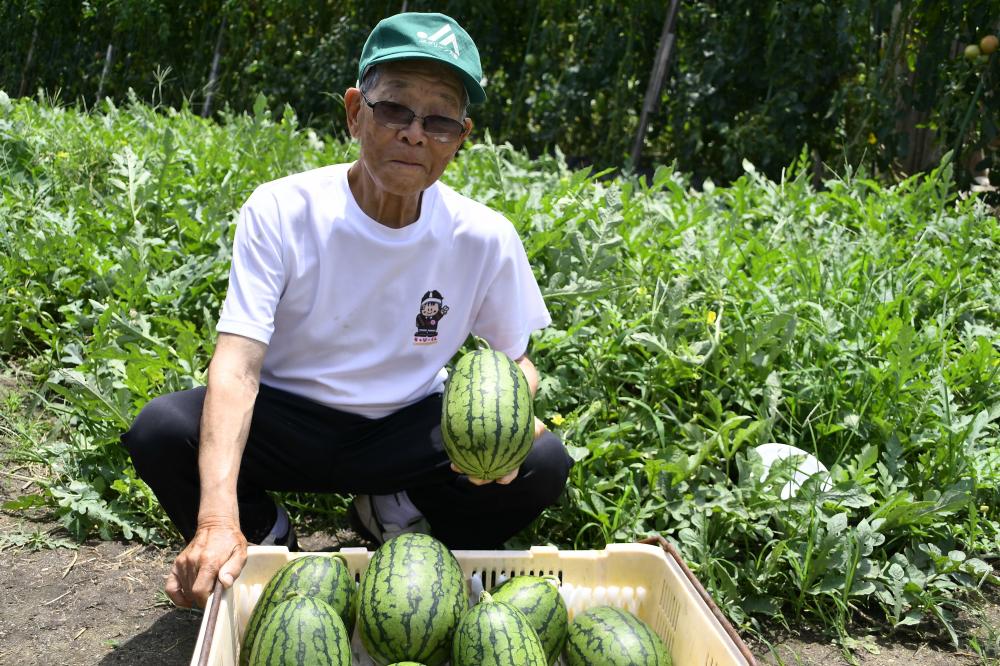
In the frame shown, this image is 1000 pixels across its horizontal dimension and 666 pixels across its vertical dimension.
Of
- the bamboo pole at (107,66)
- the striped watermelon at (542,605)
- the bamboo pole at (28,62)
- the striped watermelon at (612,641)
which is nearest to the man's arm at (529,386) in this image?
the striped watermelon at (542,605)

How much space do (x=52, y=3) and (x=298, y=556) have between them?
12658mm

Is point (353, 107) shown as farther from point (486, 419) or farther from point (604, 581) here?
point (604, 581)

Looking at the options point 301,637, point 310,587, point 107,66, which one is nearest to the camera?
point 301,637

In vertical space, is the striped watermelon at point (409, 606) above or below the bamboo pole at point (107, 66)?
above

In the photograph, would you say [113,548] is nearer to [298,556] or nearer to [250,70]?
[298,556]

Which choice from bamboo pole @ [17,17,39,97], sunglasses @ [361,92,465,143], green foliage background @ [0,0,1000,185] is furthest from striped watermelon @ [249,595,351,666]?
bamboo pole @ [17,17,39,97]

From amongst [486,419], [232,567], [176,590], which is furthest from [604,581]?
[176,590]

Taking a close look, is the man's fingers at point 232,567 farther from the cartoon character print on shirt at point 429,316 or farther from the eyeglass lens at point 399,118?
the eyeglass lens at point 399,118

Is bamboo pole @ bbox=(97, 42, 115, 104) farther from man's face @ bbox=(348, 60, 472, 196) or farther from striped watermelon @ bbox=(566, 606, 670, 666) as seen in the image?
striped watermelon @ bbox=(566, 606, 670, 666)

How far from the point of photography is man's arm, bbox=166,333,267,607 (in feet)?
6.84

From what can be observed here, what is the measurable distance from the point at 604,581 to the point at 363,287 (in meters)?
1.03

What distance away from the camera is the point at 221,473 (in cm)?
223

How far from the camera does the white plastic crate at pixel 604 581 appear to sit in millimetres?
2254

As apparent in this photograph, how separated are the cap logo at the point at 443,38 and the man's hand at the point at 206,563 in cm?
127
